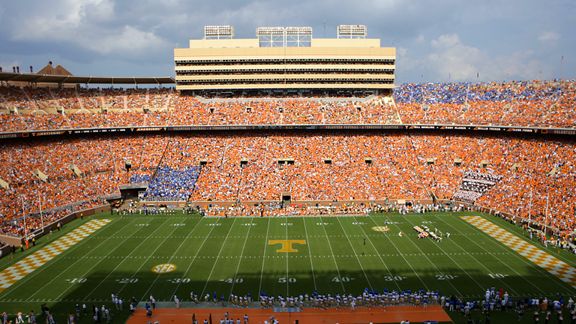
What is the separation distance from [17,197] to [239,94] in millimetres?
29850

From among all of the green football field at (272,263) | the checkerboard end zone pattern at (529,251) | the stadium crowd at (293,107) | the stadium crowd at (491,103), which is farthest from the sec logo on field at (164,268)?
the stadium crowd at (491,103)

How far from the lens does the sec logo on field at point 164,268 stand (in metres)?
25.2

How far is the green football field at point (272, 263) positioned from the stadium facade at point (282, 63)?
83.0 ft

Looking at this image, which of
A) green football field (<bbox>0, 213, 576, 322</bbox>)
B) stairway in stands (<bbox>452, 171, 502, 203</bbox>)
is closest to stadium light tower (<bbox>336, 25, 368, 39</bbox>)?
stairway in stands (<bbox>452, 171, 502, 203</bbox>)

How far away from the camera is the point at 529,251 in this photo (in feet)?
91.0

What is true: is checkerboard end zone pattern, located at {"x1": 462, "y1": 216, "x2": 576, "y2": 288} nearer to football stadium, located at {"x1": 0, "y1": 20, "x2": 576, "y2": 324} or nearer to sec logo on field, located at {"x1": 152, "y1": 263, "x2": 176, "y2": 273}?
football stadium, located at {"x1": 0, "y1": 20, "x2": 576, "y2": 324}

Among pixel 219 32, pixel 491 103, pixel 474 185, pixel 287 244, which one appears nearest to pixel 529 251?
pixel 474 185

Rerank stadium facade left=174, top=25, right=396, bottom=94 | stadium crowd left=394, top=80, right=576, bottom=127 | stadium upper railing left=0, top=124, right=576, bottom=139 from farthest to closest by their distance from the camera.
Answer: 1. stadium facade left=174, top=25, right=396, bottom=94
2. stadium upper railing left=0, top=124, right=576, bottom=139
3. stadium crowd left=394, top=80, right=576, bottom=127

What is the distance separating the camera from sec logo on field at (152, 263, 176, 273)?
2517 cm

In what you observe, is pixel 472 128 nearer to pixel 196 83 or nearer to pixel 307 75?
pixel 307 75

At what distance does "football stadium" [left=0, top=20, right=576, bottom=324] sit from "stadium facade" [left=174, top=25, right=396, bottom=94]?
0.21 m

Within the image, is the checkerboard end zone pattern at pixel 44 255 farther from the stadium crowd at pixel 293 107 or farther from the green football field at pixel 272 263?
the stadium crowd at pixel 293 107

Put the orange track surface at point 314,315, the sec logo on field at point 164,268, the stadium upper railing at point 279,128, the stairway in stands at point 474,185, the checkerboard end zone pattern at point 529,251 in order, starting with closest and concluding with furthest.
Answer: the orange track surface at point 314,315 → the checkerboard end zone pattern at point 529,251 → the sec logo on field at point 164,268 → the stairway in stands at point 474,185 → the stadium upper railing at point 279,128

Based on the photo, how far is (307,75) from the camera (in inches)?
2167
